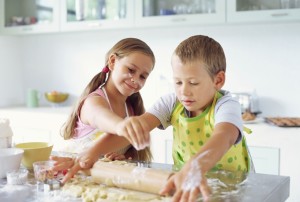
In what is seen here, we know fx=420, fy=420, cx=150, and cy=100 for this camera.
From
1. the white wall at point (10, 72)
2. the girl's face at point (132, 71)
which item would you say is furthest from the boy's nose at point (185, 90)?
the white wall at point (10, 72)

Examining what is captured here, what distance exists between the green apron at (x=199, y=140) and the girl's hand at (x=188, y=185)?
12.8 inches

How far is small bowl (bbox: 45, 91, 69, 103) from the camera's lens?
3361mm

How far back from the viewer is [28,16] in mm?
3447

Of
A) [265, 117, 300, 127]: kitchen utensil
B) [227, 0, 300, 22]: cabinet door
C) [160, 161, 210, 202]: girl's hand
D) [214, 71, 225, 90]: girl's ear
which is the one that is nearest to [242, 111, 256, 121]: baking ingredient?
[265, 117, 300, 127]: kitchen utensil

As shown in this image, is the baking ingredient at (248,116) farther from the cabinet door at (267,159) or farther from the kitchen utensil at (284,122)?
the cabinet door at (267,159)

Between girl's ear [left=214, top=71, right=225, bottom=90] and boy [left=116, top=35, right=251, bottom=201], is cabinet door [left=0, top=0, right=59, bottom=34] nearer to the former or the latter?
boy [left=116, top=35, right=251, bottom=201]

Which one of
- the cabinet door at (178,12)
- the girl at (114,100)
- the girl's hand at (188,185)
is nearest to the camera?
the girl's hand at (188,185)

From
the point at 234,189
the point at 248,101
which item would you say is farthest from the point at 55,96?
the point at 234,189

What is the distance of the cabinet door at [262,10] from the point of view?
245cm

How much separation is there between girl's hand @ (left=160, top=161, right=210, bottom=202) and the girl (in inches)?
14.1

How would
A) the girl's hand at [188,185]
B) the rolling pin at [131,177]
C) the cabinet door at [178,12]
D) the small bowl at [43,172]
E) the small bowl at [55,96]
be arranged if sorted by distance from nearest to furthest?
the girl's hand at [188,185] → the rolling pin at [131,177] → the small bowl at [43,172] → the cabinet door at [178,12] → the small bowl at [55,96]

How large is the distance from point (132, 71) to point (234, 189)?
2.17ft

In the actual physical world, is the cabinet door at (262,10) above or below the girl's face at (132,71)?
above

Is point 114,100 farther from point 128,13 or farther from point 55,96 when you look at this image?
point 55,96
